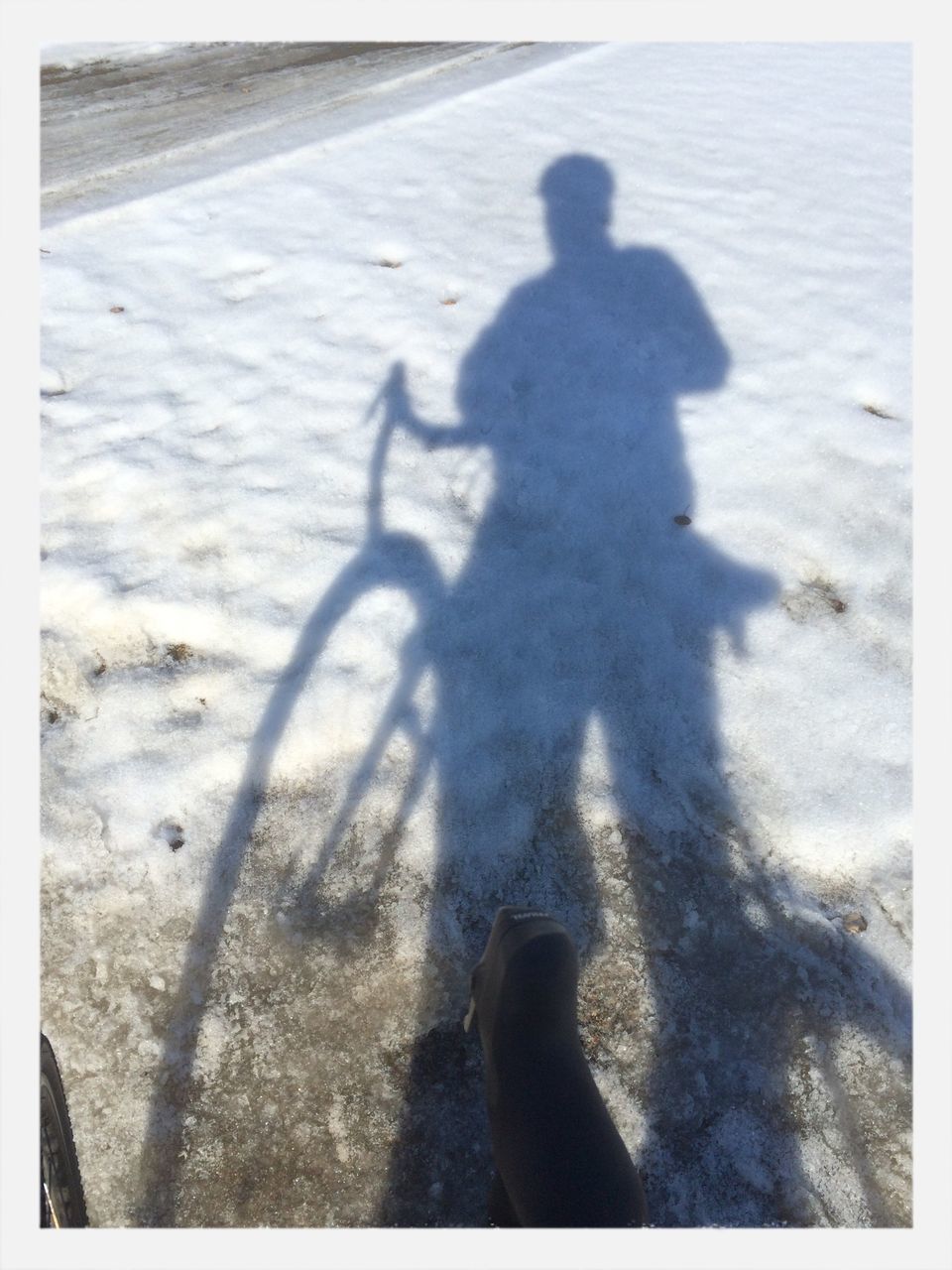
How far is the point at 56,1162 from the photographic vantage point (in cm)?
208

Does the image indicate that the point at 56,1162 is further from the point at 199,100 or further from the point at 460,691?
the point at 199,100

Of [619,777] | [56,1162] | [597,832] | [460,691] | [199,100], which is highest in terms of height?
[199,100]

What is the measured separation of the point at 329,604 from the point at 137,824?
0.98 metres

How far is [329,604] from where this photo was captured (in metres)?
3.00

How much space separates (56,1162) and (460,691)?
5.58ft

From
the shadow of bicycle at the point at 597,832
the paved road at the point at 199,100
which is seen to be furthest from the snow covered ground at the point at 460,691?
the paved road at the point at 199,100

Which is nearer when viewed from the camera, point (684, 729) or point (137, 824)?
point (137, 824)

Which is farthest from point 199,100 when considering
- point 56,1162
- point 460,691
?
point 56,1162

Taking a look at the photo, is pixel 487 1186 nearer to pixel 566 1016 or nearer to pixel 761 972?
pixel 566 1016

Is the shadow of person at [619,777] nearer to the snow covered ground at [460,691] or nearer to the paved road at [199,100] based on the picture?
the snow covered ground at [460,691]

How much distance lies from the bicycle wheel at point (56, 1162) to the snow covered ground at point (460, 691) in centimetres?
5

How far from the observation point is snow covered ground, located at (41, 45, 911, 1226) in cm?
217

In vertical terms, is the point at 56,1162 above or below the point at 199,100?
below

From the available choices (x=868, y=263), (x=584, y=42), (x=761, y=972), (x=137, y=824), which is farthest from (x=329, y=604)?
(x=584, y=42)
